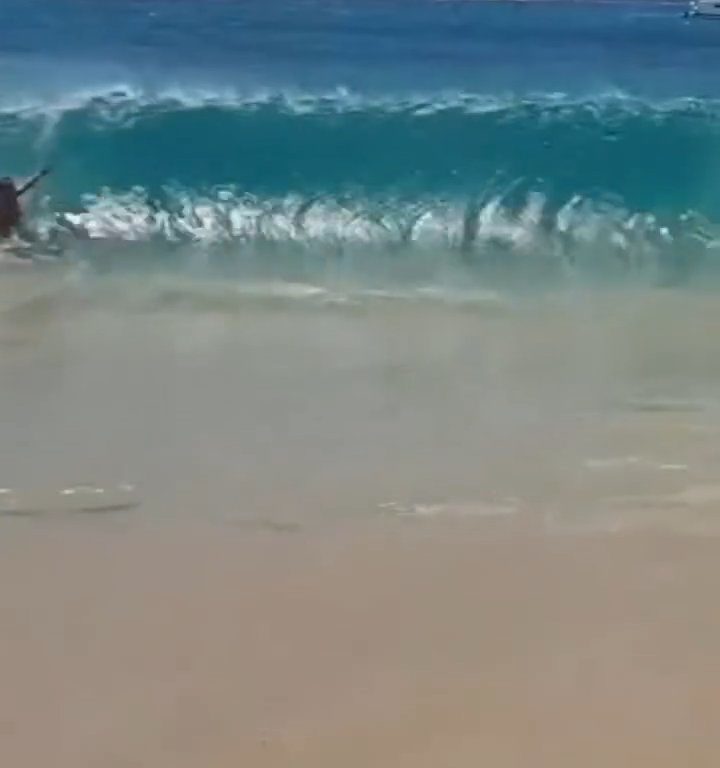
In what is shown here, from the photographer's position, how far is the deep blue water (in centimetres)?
888

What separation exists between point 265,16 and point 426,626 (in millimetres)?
24246

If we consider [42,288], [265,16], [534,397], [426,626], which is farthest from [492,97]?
[265,16]

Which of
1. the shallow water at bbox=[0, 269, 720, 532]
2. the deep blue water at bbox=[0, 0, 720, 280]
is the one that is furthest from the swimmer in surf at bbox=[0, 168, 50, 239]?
the shallow water at bbox=[0, 269, 720, 532]

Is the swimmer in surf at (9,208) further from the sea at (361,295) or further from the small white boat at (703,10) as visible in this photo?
the small white boat at (703,10)

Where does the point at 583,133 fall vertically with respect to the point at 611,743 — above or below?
above

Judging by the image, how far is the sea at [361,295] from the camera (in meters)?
4.77

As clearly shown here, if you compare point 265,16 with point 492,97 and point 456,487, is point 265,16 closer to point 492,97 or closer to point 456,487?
point 492,97

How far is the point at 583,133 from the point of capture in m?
11.1

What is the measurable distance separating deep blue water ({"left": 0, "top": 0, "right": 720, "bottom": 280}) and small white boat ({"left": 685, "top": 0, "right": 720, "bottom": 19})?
1295cm

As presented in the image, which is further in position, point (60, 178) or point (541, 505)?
point (60, 178)

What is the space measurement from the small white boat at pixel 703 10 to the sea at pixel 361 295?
16377 mm

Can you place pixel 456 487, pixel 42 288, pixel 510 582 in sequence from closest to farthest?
pixel 510 582, pixel 456 487, pixel 42 288

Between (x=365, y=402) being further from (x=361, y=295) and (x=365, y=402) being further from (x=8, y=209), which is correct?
(x=8, y=209)

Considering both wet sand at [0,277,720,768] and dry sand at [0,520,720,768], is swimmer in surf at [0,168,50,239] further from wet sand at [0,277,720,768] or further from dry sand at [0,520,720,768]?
dry sand at [0,520,720,768]
